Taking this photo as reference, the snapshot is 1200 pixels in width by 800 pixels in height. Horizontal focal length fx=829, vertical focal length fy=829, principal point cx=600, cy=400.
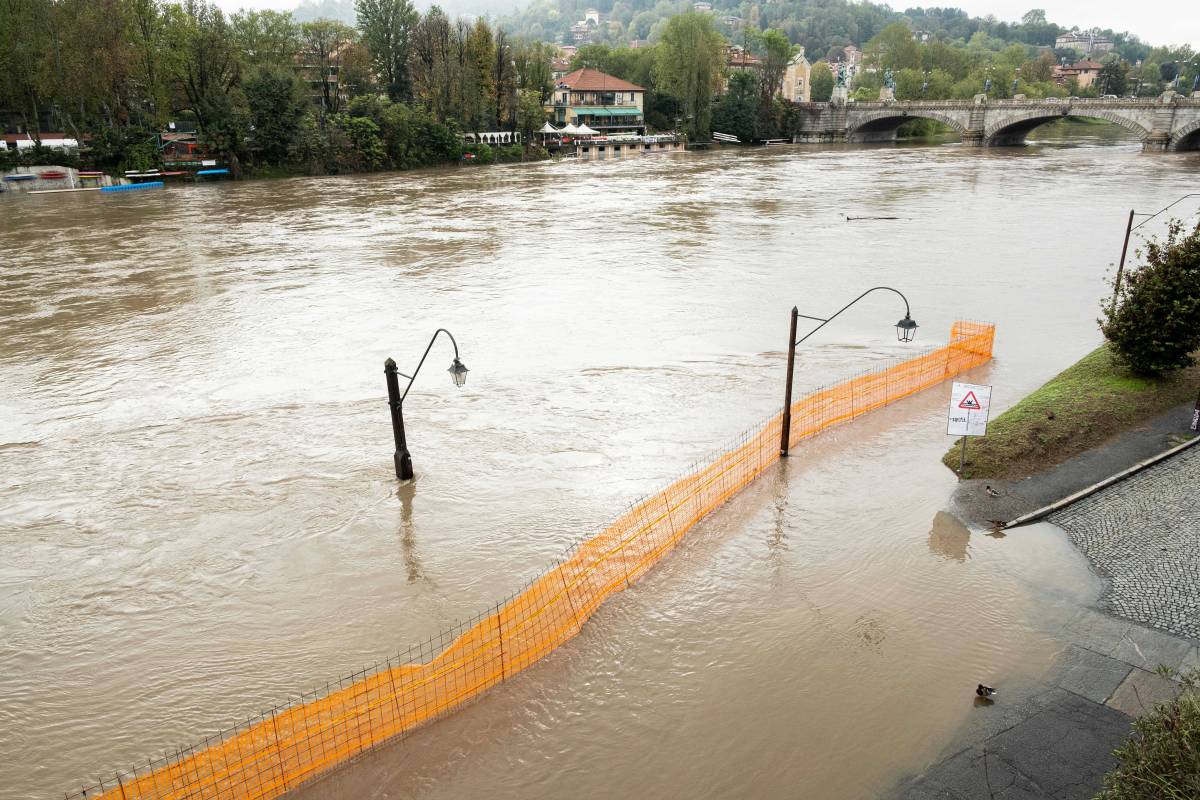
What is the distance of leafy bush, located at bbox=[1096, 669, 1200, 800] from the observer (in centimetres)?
646

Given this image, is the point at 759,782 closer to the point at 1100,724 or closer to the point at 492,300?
the point at 1100,724

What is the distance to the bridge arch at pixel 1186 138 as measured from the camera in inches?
3091

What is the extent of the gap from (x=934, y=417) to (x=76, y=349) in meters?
25.6

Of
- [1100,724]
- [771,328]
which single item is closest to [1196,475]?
[1100,724]

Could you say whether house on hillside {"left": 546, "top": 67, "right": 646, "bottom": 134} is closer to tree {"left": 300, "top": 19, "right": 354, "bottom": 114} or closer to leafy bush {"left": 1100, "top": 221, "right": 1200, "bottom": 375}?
tree {"left": 300, "top": 19, "right": 354, "bottom": 114}

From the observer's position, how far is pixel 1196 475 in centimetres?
1561

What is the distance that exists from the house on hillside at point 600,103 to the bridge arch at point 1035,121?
44.1 metres

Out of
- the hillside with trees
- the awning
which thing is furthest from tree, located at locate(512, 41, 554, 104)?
the awning

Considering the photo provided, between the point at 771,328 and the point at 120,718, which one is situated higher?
the point at 771,328

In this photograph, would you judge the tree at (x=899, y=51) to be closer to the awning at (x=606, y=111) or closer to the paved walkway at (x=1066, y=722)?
the awning at (x=606, y=111)

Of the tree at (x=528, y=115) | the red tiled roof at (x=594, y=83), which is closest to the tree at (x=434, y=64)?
the tree at (x=528, y=115)

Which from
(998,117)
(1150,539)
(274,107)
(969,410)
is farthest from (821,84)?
(1150,539)

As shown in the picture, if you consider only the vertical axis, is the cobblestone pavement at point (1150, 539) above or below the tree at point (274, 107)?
below

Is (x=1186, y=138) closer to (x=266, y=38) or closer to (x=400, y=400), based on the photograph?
(x=266, y=38)
